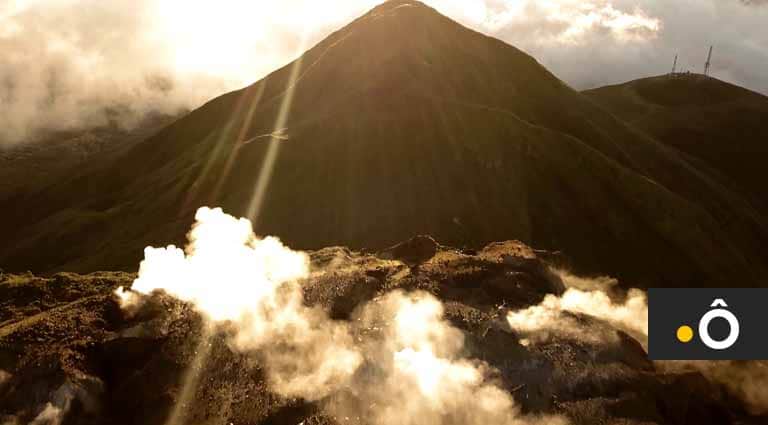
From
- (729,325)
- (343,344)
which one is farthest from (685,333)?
(343,344)

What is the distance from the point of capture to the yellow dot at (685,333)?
26.8 metres

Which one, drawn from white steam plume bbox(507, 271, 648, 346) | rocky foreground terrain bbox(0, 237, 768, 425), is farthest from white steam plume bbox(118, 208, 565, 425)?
white steam plume bbox(507, 271, 648, 346)

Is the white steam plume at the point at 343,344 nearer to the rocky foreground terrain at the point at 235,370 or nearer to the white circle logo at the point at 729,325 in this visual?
the rocky foreground terrain at the point at 235,370

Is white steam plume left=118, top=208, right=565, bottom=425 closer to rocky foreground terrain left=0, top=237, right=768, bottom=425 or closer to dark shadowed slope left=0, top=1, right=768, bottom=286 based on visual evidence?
rocky foreground terrain left=0, top=237, right=768, bottom=425

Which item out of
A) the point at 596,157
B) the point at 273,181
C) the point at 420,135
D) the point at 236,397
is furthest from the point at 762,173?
the point at 236,397

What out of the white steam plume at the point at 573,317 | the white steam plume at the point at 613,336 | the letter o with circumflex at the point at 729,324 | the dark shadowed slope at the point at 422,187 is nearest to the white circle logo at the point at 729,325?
the letter o with circumflex at the point at 729,324

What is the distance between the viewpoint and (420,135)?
310 feet

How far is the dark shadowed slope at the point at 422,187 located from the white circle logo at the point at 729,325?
168ft

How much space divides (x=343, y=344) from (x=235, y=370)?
17.6 ft

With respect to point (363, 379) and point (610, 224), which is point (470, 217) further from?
point (363, 379)

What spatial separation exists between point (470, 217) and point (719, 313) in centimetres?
5714

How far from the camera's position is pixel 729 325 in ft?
89.9

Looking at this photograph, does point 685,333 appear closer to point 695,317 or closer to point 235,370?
point 695,317

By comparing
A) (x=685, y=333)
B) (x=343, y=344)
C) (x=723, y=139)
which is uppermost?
(x=685, y=333)
